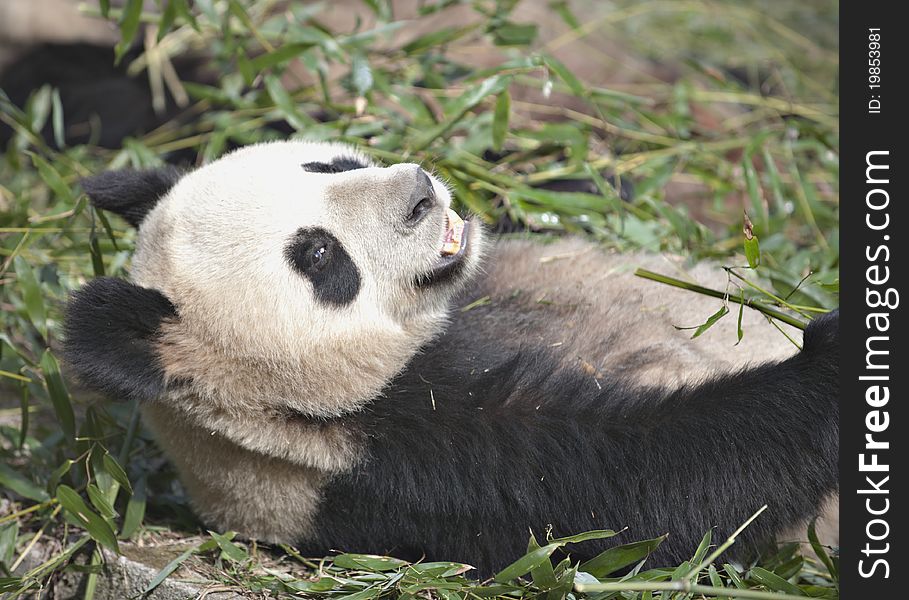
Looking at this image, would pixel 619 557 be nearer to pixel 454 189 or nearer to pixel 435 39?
pixel 454 189

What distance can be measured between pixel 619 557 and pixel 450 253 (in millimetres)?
927

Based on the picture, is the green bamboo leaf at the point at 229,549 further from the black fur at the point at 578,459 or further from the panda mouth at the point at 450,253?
the panda mouth at the point at 450,253

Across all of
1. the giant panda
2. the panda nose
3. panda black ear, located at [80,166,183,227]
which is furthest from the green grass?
the panda nose

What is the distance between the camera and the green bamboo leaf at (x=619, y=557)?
2160 millimetres

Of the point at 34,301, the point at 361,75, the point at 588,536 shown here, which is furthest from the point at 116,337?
the point at 361,75

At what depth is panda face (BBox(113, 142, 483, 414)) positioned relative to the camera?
229 cm

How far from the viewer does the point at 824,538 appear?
2705mm

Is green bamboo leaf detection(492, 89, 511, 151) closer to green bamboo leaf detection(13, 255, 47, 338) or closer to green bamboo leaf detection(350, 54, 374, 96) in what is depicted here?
green bamboo leaf detection(350, 54, 374, 96)

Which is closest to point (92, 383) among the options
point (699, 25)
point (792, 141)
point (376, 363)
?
point (376, 363)

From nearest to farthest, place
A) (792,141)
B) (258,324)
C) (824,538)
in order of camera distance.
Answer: (258,324) < (824,538) < (792,141)

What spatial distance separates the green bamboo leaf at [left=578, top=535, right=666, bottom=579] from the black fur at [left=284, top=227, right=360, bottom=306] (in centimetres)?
91

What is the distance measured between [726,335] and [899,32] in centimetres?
100

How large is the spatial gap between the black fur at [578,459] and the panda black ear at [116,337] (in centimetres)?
56

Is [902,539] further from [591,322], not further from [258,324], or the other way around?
[258,324]
